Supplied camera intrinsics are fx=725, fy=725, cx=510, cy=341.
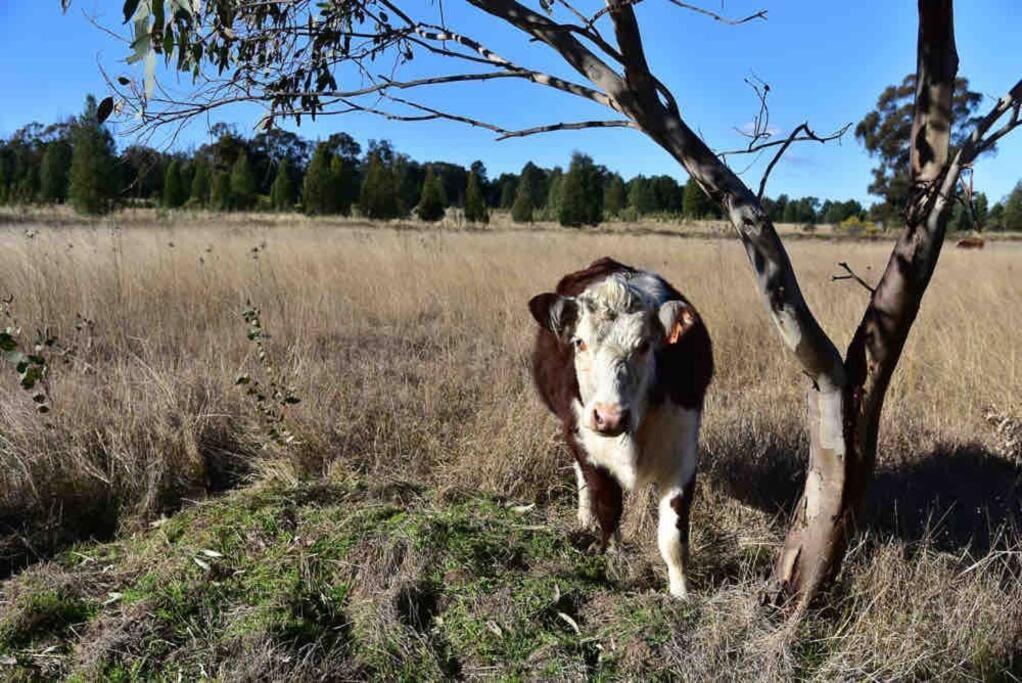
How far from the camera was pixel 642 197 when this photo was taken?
5575 centimetres

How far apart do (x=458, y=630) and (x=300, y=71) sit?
2326 millimetres

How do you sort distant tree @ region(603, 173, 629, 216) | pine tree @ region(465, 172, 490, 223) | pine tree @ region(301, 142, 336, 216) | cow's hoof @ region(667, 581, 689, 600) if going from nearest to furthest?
cow's hoof @ region(667, 581, 689, 600) < pine tree @ region(301, 142, 336, 216) < pine tree @ region(465, 172, 490, 223) < distant tree @ region(603, 173, 629, 216)

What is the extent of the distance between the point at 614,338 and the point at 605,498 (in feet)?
2.82

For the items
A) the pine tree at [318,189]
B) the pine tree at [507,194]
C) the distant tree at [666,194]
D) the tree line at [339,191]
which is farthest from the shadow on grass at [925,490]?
the pine tree at [507,194]

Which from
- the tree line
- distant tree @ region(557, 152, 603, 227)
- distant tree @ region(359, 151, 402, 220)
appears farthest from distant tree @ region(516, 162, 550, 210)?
distant tree @ region(359, 151, 402, 220)

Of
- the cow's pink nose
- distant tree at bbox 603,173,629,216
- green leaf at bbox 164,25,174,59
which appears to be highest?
distant tree at bbox 603,173,629,216

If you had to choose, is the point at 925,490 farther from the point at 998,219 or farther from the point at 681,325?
the point at 998,219

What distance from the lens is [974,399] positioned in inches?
213

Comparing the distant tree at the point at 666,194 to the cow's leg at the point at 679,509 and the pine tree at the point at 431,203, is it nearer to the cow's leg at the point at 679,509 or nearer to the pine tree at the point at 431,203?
the pine tree at the point at 431,203

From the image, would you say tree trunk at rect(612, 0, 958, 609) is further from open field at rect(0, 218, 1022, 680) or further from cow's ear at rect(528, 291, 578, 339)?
cow's ear at rect(528, 291, 578, 339)

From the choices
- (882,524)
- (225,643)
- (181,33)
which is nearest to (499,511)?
(225,643)

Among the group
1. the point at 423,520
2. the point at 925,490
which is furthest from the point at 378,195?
the point at 423,520

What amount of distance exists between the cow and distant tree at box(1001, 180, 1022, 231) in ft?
166

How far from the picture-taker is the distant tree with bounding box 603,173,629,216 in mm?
53062
